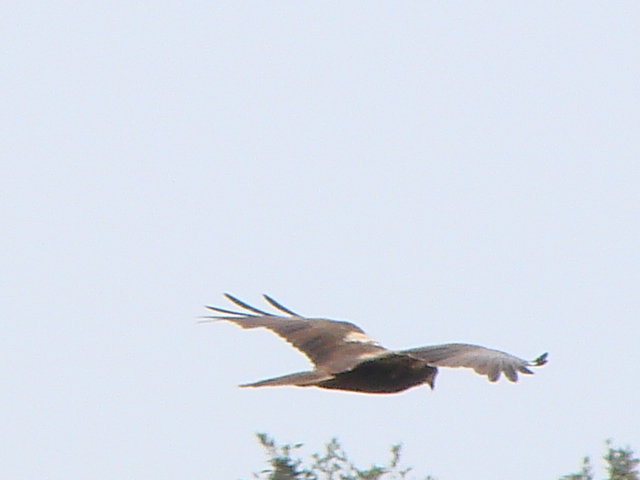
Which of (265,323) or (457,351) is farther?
(265,323)

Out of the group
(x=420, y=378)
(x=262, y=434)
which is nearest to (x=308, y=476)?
(x=262, y=434)

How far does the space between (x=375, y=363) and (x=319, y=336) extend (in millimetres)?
1029

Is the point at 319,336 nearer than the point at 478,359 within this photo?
No

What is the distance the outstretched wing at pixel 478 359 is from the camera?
41.3ft

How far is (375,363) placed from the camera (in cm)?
1330

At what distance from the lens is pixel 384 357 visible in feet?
43.7

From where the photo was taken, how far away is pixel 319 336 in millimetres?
14289

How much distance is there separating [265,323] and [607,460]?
212 centimetres

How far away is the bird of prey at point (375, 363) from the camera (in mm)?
12789

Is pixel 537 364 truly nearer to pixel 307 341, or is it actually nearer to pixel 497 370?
pixel 497 370

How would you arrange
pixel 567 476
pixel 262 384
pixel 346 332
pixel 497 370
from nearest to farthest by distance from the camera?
pixel 497 370, pixel 262 384, pixel 346 332, pixel 567 476

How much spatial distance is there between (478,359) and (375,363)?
0.66 meters

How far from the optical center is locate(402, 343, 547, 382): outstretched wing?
12.6 metres

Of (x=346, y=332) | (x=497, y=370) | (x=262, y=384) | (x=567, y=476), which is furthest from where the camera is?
(x=567, y=476)
